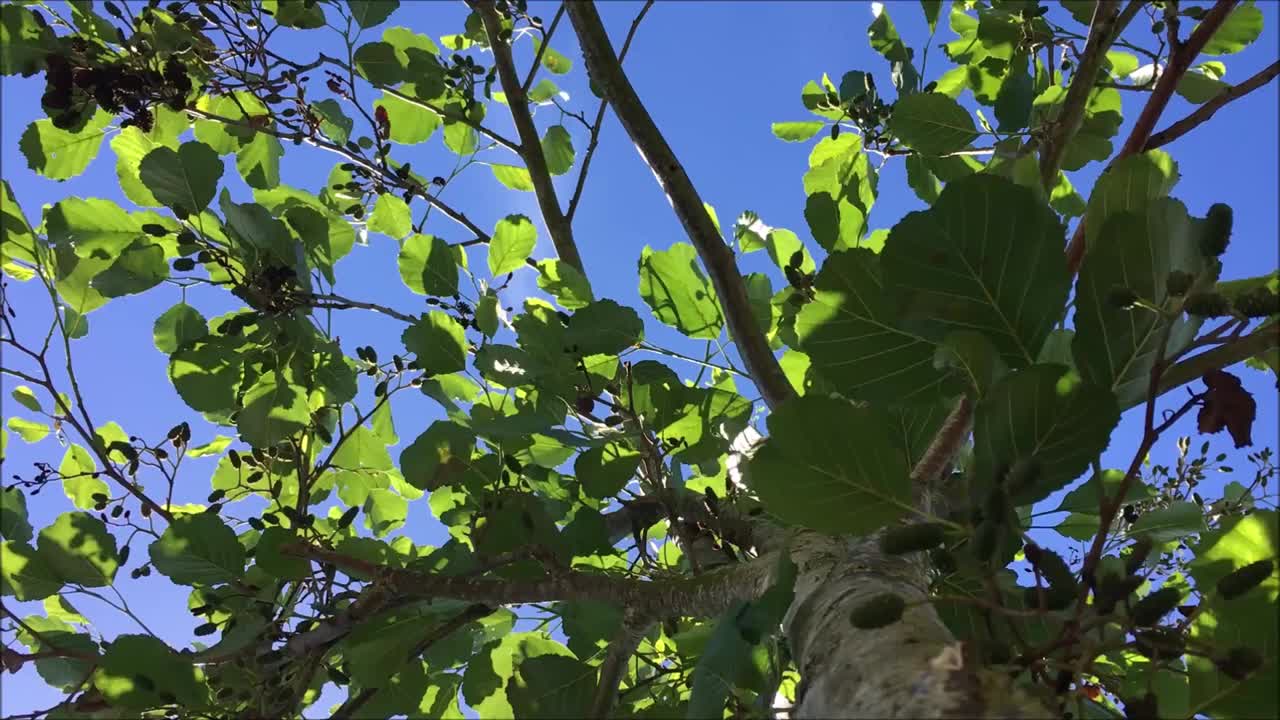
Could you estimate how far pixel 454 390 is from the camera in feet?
6.17

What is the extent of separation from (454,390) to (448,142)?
34.2 inches

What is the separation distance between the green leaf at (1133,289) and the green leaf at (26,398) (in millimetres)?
2158

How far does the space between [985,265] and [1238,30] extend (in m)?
1.46

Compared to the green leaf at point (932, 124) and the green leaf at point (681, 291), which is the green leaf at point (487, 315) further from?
the green leaf at point (932, 124)

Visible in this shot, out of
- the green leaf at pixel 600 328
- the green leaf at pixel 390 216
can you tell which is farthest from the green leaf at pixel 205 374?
the green leaf at pixel 600 328

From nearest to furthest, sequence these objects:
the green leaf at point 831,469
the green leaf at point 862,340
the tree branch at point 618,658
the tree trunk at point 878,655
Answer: the tree trunk at point 878,655 → the green leaf at point 831,469 → the green leaf at point 862,340 → the tree branch at point 618,658

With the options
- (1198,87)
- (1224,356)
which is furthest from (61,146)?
(1198,87)

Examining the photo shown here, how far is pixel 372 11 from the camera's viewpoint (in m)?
2.02

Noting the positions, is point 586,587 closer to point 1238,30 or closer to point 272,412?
point 272,412

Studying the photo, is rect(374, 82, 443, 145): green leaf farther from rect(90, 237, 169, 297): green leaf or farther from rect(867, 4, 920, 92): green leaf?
rect(867, 4, 920, 92): green leaf

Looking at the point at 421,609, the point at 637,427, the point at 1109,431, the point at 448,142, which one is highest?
the point at 448,142

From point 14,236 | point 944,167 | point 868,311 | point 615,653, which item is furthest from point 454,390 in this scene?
point 944,167

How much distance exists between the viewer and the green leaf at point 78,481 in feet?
6.36

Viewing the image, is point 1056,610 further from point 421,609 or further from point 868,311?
point 421,609
